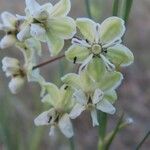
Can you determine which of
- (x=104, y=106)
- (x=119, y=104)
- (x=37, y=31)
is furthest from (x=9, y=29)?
(x=119, y=104)

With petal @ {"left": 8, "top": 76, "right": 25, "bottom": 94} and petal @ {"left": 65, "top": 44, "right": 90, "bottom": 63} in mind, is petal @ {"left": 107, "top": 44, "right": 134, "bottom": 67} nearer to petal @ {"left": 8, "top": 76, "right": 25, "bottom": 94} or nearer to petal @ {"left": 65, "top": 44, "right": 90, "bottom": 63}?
petal @ {"left": 65, "top": 44, "right": 90, "bottom": 63}

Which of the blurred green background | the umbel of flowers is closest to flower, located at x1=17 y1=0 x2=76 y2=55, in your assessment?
the umbel of flowers

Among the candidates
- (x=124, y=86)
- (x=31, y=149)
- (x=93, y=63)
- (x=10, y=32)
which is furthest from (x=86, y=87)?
(x=124, y=86)

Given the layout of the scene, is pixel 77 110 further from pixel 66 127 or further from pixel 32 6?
pixel 32 6

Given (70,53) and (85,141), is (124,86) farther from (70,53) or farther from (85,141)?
(70,53)

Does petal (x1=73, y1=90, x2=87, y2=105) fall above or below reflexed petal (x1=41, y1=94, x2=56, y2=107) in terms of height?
above

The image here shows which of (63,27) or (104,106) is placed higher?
(63,27)
